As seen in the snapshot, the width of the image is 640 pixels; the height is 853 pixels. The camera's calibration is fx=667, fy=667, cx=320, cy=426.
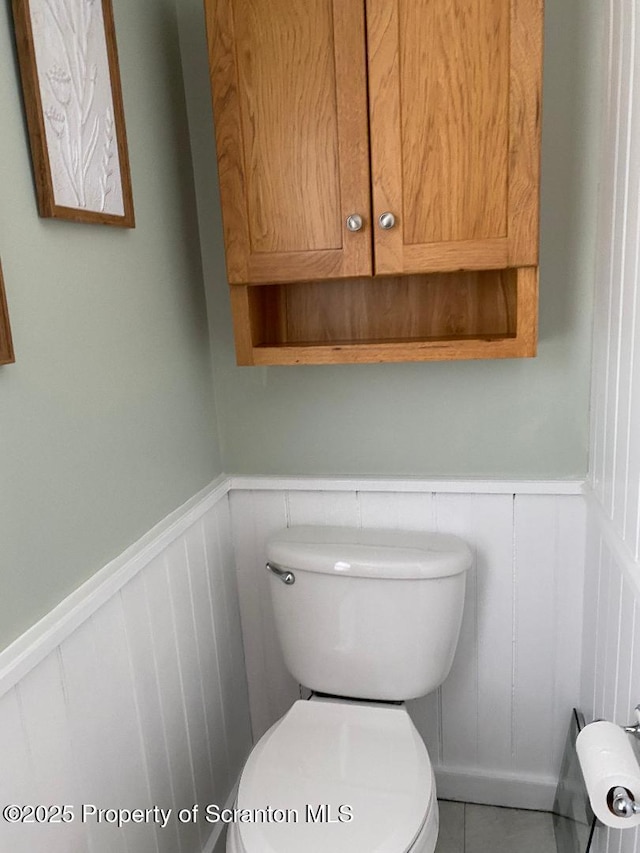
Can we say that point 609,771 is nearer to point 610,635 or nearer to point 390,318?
point 610,635

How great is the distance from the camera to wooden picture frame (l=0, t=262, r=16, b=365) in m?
0.90

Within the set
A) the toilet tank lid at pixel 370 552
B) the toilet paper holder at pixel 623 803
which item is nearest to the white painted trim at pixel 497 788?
the toilet tank lid at pixel 370 552

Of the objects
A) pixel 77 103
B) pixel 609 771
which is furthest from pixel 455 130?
pixel 609 771

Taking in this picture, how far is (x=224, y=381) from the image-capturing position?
1632mm

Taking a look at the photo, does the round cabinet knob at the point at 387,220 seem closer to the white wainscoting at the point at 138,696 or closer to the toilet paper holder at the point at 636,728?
the white wainscoting at the point at 138,696

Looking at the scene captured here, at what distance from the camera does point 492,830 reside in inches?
64.3

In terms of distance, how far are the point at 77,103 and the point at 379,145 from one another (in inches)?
20.6

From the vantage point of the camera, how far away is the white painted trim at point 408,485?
1.51 meters

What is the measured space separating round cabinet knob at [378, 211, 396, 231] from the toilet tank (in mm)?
689

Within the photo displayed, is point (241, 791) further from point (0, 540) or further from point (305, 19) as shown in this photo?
point (305, 19)

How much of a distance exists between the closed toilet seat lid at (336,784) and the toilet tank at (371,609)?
89 mm

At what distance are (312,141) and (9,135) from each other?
55cm

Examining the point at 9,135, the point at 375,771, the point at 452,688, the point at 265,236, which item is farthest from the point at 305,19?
the point at 452,688

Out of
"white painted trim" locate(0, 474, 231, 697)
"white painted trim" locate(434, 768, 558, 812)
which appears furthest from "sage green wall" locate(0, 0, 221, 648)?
"white painted trim" locate(434, 768, 558, 812)
